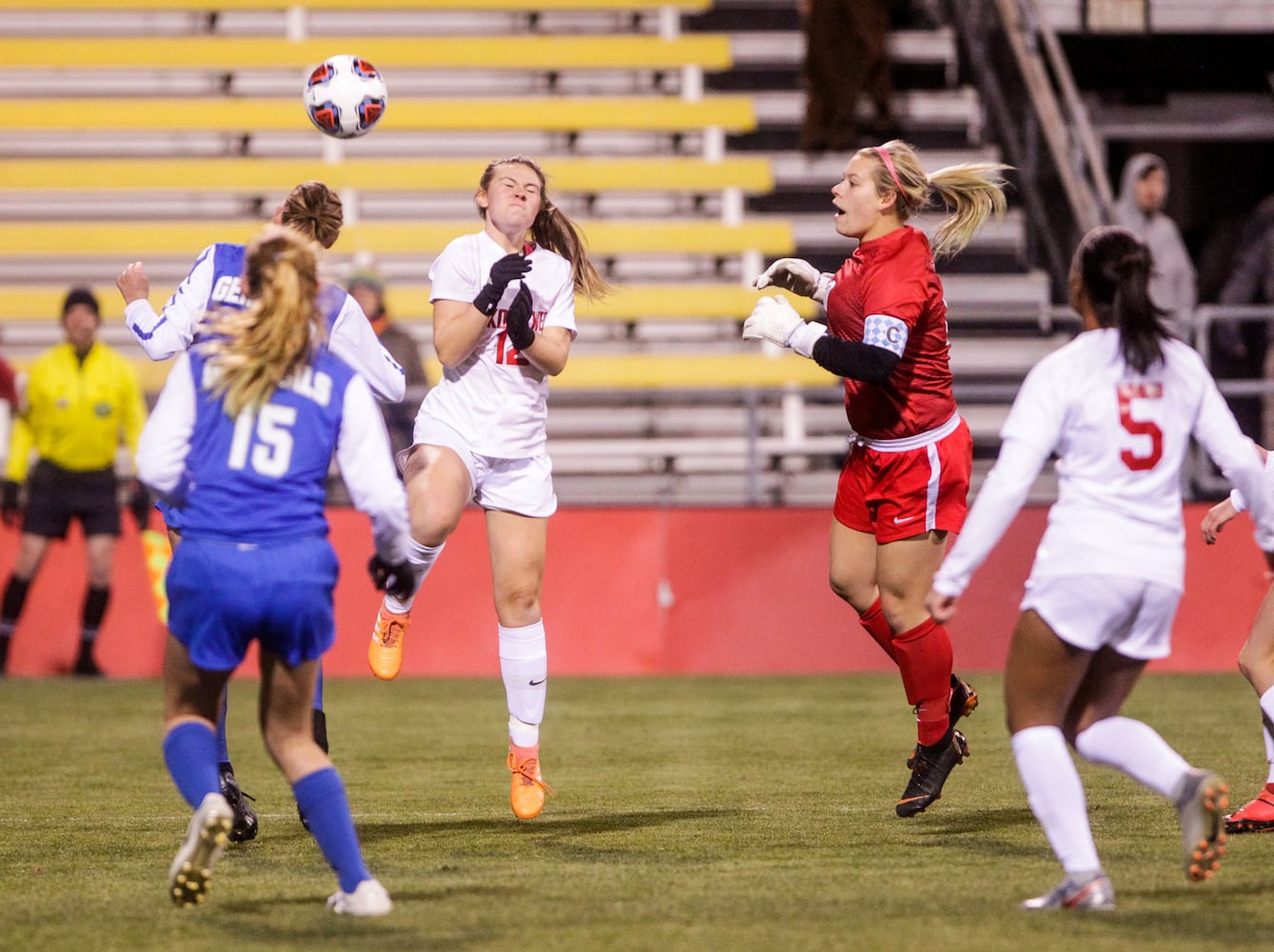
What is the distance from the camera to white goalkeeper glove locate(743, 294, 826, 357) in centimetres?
594

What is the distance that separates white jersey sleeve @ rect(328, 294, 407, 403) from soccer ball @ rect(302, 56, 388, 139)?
4.47 ft

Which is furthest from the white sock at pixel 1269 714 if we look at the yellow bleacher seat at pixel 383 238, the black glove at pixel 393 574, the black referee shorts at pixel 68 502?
the yellow bleacher seat at pixel 383 238

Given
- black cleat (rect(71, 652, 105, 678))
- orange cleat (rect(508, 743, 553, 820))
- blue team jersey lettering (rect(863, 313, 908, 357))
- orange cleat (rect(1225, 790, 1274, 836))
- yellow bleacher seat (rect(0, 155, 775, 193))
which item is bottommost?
black cleat (rect(71, 652, 105, 678))

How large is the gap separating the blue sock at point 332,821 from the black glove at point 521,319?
77.6 inches

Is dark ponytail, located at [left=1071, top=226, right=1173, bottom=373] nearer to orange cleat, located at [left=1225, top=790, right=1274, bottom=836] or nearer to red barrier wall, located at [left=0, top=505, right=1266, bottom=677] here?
orange cleat, located at [left=1225, top=790, right=1274, bottom=836]

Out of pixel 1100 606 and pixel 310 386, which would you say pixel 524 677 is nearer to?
pixel 310 386

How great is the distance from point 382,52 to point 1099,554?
11.7m

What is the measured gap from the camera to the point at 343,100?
6.88 m

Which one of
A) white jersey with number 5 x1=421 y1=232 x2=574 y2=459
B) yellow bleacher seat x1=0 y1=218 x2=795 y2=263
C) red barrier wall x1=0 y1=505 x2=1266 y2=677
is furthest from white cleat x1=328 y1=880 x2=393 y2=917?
yellow bleacher seat x1=0 y1=218 x2=795 y2=263

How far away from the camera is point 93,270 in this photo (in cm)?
1467

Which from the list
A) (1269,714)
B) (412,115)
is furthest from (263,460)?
(412,115)

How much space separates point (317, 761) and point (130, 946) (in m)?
0.60

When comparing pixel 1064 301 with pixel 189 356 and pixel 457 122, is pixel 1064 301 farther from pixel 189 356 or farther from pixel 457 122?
pixel 189 356

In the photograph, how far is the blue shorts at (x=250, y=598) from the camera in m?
4.38
